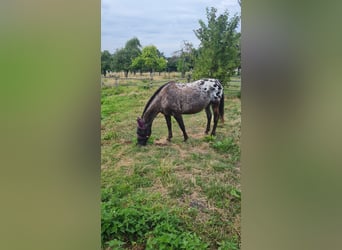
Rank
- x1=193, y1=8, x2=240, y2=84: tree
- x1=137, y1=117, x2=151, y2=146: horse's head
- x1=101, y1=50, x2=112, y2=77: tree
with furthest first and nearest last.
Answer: x1=137, y1=117, x2=151, y2=146: horse's head
x1=193, y1=8, x2=240, y2=84: tree
x1=101, y1=50, x2=112, y2=77: tree

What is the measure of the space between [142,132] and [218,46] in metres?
0.64

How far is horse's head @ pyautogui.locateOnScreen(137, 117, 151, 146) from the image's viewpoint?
6.21 feet

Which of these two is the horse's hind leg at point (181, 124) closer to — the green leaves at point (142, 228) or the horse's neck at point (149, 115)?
the horse's neck at point (149, 115)

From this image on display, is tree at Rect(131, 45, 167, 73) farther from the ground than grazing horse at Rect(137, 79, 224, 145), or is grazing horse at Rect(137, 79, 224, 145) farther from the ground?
tree at Rect(131, 45, 167, 73)

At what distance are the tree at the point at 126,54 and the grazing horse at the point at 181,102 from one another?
233 mm

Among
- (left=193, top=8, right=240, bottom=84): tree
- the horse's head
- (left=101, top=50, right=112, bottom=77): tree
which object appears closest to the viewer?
(left=101, top=50, right=112, bottom=77): tree

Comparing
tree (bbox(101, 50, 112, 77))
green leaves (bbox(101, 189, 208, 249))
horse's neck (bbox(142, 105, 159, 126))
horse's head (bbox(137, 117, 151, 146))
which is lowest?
green leaves (bbox(101, 189, 208, 249))

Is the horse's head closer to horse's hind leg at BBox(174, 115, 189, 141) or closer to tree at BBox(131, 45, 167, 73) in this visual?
horse's hind leg at BBox(174, 115, 189, 141)

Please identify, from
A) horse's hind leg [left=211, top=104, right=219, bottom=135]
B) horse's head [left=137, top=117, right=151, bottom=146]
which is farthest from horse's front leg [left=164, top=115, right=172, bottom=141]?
horse's hind leg [left=211, top=104, right=219, bottom=135]

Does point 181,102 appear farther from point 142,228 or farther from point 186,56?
point 142,228

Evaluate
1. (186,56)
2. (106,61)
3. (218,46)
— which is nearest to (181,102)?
(186,56)

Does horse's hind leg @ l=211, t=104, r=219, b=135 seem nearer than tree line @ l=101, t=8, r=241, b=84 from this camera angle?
No

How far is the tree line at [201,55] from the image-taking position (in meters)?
1.78

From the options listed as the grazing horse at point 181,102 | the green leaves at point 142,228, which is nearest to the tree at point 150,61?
the grazing horse at point 181,102
